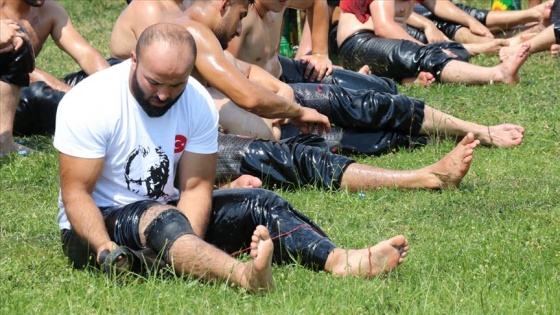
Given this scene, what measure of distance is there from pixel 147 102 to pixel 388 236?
1.40m

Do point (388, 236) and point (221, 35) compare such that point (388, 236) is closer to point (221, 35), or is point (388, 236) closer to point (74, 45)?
point (221, 35)

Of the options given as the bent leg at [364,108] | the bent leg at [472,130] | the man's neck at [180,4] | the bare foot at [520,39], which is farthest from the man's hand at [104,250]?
the bare foot at [520,39]

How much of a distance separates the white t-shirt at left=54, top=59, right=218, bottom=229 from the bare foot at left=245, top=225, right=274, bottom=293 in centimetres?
77

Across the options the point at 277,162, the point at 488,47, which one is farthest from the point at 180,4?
the point at 488,47

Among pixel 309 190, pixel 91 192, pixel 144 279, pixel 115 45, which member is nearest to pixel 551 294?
pixel 144 279

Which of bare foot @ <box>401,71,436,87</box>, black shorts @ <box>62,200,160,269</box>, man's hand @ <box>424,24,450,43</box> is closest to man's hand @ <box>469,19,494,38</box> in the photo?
man's hand @ <box>424,24,450,43</box>

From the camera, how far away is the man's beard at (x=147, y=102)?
4.63 metres

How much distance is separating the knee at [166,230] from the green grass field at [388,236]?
126 millimetres

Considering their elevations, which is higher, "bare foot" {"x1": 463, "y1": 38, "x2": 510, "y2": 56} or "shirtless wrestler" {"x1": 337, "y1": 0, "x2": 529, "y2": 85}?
"shirtless wrestler" {"x1": 337, "y1": 0, "x2": 529, "y2": 85}

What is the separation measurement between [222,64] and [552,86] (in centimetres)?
373

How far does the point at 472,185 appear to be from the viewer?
20.6 feet

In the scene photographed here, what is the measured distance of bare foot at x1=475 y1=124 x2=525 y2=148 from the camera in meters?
7.27

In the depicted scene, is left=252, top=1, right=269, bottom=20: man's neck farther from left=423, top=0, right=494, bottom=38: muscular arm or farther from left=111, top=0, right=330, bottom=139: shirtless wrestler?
left=423, top=0, right=494, bottom=38: muscular arm

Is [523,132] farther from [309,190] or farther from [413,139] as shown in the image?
[309,190]
